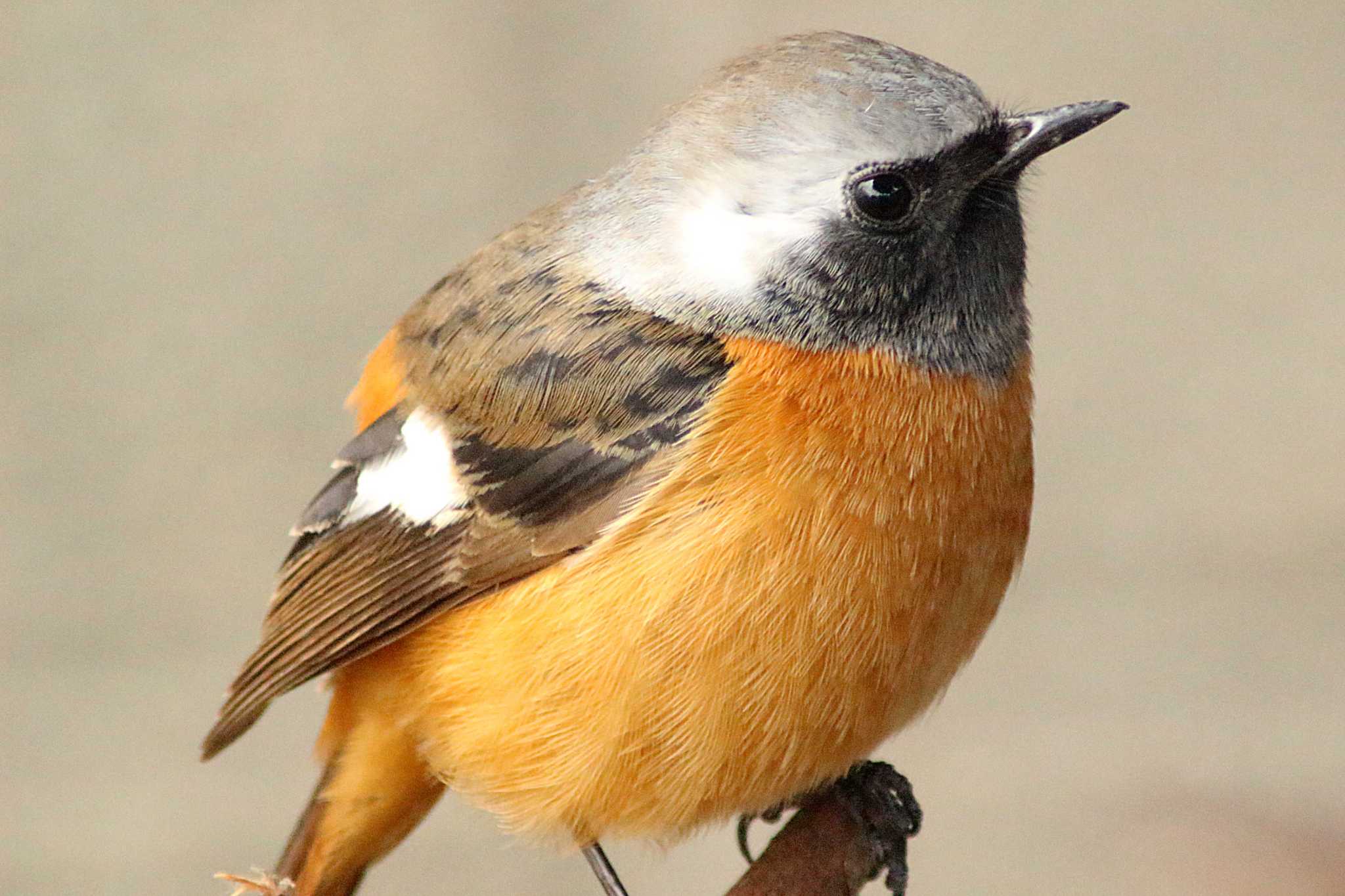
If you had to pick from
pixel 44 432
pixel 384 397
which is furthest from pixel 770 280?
pixel 44 432

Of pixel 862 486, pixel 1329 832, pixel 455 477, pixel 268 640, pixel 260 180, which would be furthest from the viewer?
pixel 260 180

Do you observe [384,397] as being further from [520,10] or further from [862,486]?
[520,10]

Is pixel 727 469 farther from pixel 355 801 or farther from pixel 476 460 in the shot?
pixel 355 801

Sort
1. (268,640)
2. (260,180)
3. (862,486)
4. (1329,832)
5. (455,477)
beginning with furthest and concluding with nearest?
(260,180) < (1329,832) < (268,640) < (455,477) < (862,486)

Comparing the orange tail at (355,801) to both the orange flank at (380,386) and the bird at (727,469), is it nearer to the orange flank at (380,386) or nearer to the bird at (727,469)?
the bird at (727,469)

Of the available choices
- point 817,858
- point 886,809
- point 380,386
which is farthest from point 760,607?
point 380,386

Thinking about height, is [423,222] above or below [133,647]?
above
